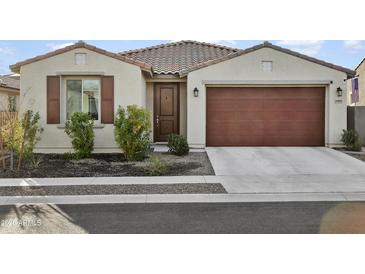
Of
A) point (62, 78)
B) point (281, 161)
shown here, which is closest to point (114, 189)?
point (281, 161)

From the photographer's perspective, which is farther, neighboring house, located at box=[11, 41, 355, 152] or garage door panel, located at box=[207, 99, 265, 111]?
garage door panel, located at box=[207, 99, 265, 111]

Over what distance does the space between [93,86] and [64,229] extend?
9020 millimetres

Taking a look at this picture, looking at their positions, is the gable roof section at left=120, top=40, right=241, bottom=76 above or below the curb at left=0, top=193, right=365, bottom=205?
above

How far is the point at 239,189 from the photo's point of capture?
26.7ft

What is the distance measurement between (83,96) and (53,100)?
1102 mm

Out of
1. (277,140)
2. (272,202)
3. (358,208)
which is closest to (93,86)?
(277,140)

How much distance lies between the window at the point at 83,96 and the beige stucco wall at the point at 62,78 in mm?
351

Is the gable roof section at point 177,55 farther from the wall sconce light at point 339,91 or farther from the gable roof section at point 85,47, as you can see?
the wall sconce light at point 339,91

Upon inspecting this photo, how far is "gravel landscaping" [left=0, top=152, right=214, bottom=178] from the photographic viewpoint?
997cm

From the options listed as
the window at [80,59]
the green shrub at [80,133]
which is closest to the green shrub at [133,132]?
the green shrub at [80,133]

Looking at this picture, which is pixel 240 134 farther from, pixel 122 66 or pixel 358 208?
pixel 358 208

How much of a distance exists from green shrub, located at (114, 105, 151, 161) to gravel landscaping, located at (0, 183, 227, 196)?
3398mm

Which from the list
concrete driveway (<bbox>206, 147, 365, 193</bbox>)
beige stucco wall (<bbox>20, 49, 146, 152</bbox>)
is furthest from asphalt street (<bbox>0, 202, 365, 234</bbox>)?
beige stucco wall (<bbox>20, 49, 146, 152</bbox>)

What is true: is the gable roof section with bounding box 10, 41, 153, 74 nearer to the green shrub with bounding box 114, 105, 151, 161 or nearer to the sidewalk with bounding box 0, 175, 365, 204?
the green shrub with bounding box 114, 105, 151, 161
